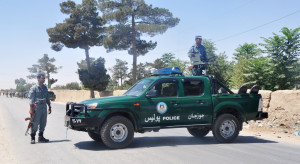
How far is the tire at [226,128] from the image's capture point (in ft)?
26.3

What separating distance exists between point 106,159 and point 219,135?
3.44 m

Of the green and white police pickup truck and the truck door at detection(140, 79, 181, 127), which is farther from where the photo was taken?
the truck door at detection(140, 79, 181, 127)

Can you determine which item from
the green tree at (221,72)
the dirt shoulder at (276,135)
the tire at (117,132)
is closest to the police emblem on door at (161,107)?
the tire at (117,132)

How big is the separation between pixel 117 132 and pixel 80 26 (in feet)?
135

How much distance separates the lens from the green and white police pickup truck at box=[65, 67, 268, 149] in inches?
279

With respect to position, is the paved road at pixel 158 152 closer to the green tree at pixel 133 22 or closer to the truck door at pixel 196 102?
the truck door at pixel 196 102

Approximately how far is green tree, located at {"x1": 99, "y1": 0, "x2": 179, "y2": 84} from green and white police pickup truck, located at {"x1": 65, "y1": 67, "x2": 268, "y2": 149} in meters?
27.1

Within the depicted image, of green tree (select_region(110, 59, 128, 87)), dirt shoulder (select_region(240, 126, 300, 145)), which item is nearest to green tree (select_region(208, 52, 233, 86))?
dirt shoulder (select_region(240, 126, 300, 145))

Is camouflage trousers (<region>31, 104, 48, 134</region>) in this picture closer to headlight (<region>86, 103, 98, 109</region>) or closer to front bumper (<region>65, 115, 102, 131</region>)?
front bumper (<region>65, 115, 102, 131</region>)

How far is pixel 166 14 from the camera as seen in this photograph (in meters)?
36.2

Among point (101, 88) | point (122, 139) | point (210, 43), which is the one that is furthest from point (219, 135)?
point (101, 88)

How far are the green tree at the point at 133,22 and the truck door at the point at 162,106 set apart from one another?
90.3 feet

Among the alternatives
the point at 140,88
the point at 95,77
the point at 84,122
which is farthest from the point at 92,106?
the point at 95,77

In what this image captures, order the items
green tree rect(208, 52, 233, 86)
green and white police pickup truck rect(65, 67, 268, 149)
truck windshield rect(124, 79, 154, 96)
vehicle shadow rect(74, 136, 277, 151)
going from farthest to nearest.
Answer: green tree rect(208, 52, 233, 86) → truck windshield rect(124, 79, 154, 96) → vehicle shadow rect(74, 136, 277, 151) → green and white police pickup truck rect(65, 67, 268, 149)
